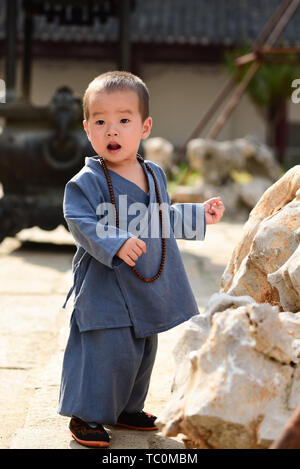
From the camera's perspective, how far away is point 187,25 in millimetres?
13648

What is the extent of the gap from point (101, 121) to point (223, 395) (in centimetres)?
81

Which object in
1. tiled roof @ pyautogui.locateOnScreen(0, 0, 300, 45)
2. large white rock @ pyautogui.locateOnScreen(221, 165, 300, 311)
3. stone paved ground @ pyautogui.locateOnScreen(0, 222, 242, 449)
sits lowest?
stone paved ground @ pyautogui.locateOnScreen(0, 222, 242, 449)

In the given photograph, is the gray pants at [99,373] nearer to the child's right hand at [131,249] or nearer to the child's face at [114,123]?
the child's right hand at [131,249]

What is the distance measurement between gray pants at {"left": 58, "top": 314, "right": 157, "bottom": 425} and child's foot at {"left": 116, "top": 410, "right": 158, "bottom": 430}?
0.23 feet

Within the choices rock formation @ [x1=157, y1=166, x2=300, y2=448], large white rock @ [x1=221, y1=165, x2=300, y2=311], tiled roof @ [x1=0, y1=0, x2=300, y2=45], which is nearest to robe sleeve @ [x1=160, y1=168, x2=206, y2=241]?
large white rock @ [x1=221, y1=165, x2=300, y2=311]

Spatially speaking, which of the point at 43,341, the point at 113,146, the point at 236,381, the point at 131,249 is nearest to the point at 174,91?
the point at 43,341

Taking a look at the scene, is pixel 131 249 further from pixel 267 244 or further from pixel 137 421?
pixel 137 421

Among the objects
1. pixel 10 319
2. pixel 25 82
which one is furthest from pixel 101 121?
pixel 25 82

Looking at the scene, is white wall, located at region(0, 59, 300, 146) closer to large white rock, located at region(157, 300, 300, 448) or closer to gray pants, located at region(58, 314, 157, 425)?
gray pants, located at region(58, 314, 157, 425)

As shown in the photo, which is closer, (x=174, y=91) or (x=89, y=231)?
(x=89, y=231)

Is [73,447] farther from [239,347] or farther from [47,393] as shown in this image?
[239,347]

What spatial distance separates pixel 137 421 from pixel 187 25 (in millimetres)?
12549

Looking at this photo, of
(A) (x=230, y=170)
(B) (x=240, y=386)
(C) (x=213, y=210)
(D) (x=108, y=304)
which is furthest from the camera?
(A) (x=230, y=170)

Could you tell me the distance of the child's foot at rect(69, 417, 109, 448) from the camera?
5.80 ft
